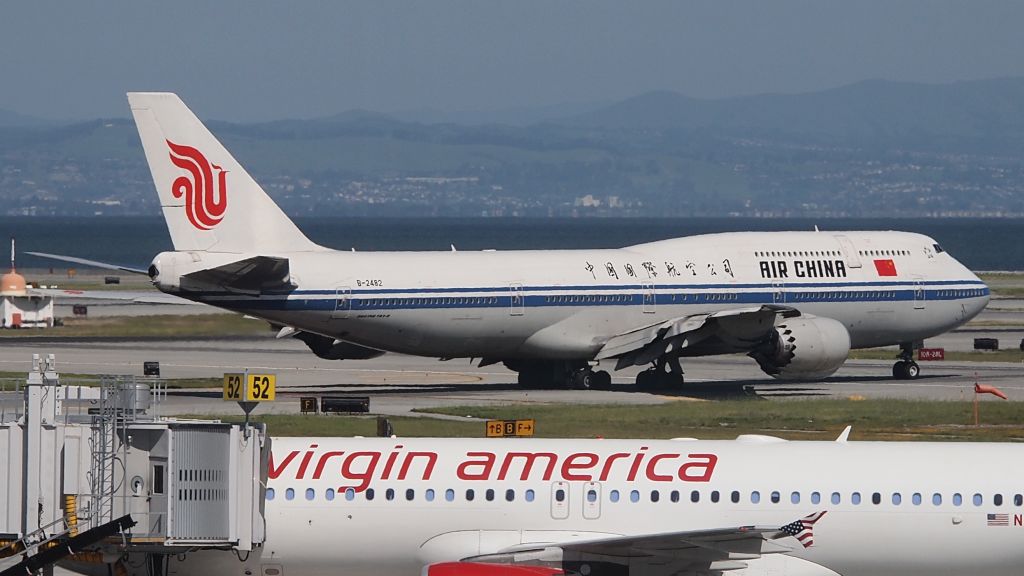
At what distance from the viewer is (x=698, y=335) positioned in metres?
64.2

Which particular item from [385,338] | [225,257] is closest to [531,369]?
[385,338]

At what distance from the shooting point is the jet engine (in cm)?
6531

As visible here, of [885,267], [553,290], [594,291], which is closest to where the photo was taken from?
[553,290]

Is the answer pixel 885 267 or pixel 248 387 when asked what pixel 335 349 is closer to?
pixel 885 267

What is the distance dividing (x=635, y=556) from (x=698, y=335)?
1451 inches

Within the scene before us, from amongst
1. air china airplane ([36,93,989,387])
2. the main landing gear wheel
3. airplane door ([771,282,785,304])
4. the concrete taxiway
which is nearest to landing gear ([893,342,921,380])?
the main landing gear wheel

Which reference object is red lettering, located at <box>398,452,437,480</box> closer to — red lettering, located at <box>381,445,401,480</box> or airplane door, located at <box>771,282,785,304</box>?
red lettering, located at <box>381,445,401,480</box>

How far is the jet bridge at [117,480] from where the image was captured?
27.4 meters

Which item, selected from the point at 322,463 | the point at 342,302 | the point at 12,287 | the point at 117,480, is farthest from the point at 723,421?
the point at 12,287

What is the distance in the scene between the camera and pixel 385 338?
205 ft

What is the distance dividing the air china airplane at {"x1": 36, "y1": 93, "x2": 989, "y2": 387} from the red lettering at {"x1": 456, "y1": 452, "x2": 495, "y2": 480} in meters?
30.2

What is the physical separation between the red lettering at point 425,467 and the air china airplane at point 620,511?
2 cm

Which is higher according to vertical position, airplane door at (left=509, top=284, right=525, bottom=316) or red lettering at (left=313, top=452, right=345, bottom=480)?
airplane door at (left=509, top=284, right=525, bottom=316)

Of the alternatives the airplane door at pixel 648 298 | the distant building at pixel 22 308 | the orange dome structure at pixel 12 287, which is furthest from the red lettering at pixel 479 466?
the orange dome structure at pixel 12 287
